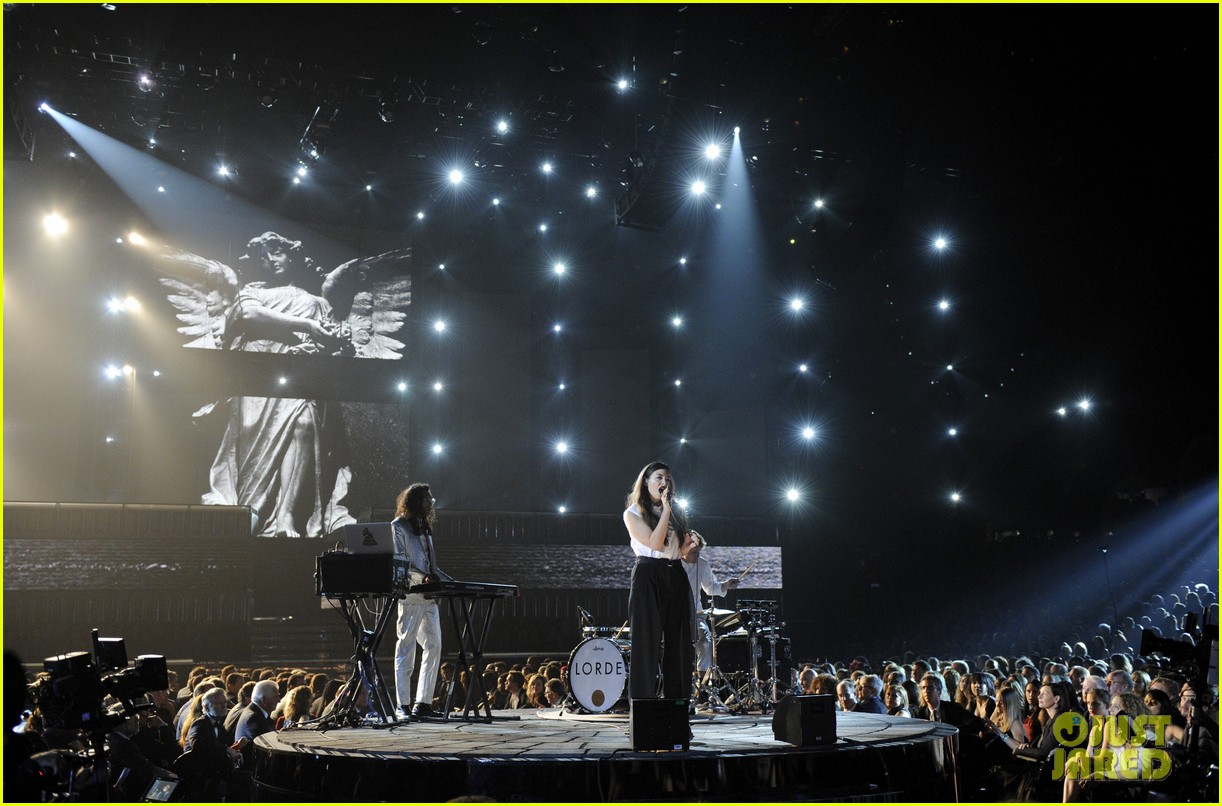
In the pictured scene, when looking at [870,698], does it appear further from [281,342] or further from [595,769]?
[281,342]

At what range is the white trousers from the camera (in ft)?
19.0

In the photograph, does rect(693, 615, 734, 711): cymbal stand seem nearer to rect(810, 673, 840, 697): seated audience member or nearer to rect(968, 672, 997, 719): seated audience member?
rect(810, 673, 840, 697): seated audience member

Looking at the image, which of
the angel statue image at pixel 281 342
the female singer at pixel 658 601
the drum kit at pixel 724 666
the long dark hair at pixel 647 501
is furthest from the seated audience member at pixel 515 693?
the angel statue image at pixel 281 342

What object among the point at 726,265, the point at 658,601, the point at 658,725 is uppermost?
the point at 726,265

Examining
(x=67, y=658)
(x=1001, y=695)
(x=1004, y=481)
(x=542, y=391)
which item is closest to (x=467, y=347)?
(x=542, y=391)

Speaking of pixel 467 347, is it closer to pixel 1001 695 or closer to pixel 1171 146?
pixel 1171 146

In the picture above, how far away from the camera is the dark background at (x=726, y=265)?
10.5 metres

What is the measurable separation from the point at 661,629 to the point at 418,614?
2110mm

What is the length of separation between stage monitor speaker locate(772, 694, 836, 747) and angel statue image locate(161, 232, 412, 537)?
39.5ft

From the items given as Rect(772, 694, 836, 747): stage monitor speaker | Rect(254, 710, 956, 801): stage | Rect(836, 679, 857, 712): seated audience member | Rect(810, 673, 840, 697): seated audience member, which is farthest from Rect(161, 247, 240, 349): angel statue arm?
Rect(772, 694, 836, 747): stage monitor speaker

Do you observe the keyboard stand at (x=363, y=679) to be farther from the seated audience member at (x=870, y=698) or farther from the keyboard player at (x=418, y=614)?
the seated audience member at (x=870, y=698)

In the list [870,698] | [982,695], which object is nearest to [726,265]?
[870,698]

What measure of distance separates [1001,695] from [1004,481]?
8.52 metres

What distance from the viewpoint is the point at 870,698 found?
22.6 ft
